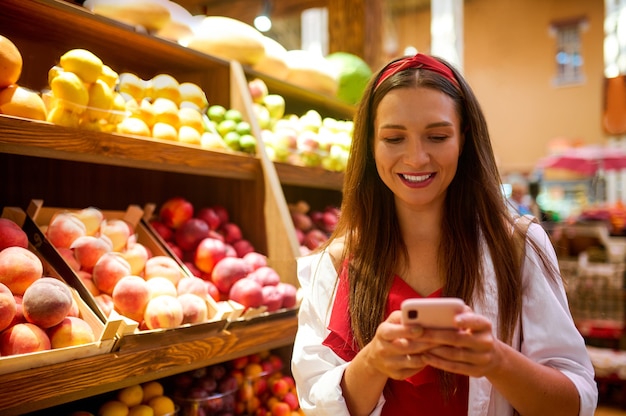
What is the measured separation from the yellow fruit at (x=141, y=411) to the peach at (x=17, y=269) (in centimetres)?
53

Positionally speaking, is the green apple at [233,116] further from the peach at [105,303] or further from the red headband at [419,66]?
the red headband at [419,66]

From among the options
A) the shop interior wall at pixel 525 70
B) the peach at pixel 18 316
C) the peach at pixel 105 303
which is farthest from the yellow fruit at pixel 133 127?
the shop interior wall at pixel 525 70

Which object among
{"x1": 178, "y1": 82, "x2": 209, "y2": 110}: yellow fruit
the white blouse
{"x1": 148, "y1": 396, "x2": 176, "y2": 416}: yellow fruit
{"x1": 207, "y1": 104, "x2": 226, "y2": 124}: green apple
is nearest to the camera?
the white blouse

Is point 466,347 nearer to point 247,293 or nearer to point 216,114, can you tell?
point 247,293

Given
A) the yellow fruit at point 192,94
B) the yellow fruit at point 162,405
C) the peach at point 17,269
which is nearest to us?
the peach at point 17,269

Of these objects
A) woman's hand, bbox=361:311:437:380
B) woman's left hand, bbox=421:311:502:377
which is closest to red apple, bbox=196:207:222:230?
woman's hand, bbox=361:311:437:380

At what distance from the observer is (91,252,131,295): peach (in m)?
1.65

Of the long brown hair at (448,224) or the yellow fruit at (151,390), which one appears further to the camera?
the yellow fruit at (151,390)

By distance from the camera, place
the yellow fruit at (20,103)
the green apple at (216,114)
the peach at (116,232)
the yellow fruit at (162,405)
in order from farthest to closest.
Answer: the green apple at (216,114)
the peach at (116,232)
the yellow fruit at (162,405)
the yellow fruit at (20,103)

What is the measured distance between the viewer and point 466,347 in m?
0.92

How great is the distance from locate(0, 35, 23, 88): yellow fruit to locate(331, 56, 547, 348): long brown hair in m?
1.02

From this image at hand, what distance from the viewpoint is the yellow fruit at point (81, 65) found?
5.48 ft

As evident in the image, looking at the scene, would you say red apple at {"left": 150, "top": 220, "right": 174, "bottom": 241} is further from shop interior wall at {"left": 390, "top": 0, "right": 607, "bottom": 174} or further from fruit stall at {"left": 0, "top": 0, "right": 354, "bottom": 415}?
shop interior wall at {"left": 390, "top": 0, "right": 607, "bottom": 174}

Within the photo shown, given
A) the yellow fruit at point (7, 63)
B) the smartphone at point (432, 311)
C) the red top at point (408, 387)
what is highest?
the yellow fruit at point (7, 63)
